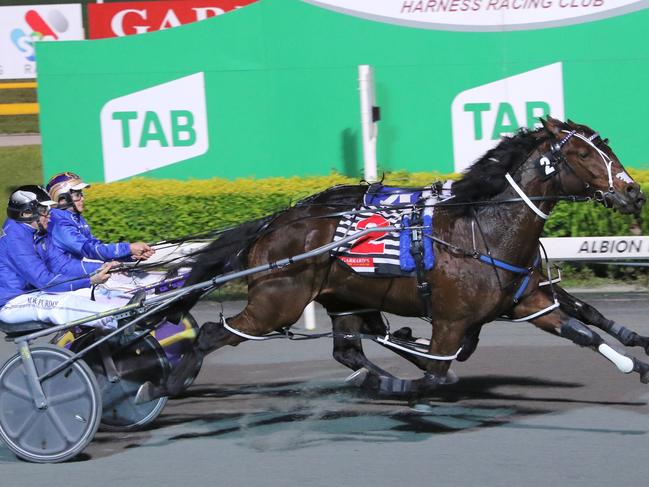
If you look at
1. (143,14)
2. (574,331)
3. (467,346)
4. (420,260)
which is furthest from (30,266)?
(143,14)

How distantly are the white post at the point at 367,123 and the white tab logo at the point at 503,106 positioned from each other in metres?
1.54

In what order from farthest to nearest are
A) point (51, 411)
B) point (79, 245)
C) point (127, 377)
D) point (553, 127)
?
point (79, 245), point (127, 377), point (553, 127), point (51, 411)

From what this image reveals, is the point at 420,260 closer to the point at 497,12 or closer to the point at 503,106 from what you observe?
the point at 503,106

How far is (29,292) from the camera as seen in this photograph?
626 cm

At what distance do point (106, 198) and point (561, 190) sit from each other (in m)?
6.12

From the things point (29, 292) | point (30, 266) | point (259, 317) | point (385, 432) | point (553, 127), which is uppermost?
point (553, 127)

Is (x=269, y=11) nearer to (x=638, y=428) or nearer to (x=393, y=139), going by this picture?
(x=393, y=139)

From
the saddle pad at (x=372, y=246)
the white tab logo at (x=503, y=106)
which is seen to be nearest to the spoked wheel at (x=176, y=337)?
the saddle pad at (x=372, y=246)

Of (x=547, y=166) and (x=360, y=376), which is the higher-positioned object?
(x=547, y=166)

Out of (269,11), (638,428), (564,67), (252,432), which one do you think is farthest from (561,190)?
(269,11)

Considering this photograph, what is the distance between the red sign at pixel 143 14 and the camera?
13.7 m

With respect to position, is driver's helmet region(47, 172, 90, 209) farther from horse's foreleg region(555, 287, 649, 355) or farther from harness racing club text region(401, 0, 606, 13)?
harness racing club text region(401, 0, 606, 13)

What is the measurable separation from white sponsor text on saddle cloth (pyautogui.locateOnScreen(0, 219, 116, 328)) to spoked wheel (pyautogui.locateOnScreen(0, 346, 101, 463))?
26cm

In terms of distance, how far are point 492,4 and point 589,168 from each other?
5.64 m
